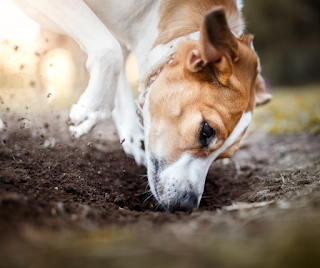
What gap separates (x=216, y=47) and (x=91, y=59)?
1.03m

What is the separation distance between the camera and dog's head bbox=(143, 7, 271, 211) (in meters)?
1.95

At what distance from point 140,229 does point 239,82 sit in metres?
1.48

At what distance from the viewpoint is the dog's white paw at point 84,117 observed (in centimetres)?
204

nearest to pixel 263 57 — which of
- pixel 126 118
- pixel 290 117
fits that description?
pixel 290 117

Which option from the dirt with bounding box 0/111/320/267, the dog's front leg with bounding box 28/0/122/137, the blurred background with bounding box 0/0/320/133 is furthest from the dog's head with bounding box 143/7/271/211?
the blurred background with bounding box 0/0/320/133

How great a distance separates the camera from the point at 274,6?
11.9 metres

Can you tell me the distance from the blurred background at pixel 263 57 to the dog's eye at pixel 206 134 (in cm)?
109

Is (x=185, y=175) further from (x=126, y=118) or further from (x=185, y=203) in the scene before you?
(x=126, y=118)

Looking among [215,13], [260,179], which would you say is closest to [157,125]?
[215,13]

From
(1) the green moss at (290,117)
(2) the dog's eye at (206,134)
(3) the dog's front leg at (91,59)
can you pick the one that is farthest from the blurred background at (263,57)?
(2) the dog's eye at (206,134)

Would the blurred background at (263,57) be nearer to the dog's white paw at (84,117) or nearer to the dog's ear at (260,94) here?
the dog's white paw at (84,117)

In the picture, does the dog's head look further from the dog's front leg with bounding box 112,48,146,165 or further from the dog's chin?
the dog's front leg with bounding box 112,48,146,165

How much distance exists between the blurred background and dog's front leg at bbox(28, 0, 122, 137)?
0.23 m

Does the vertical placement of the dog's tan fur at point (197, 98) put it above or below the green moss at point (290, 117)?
above
